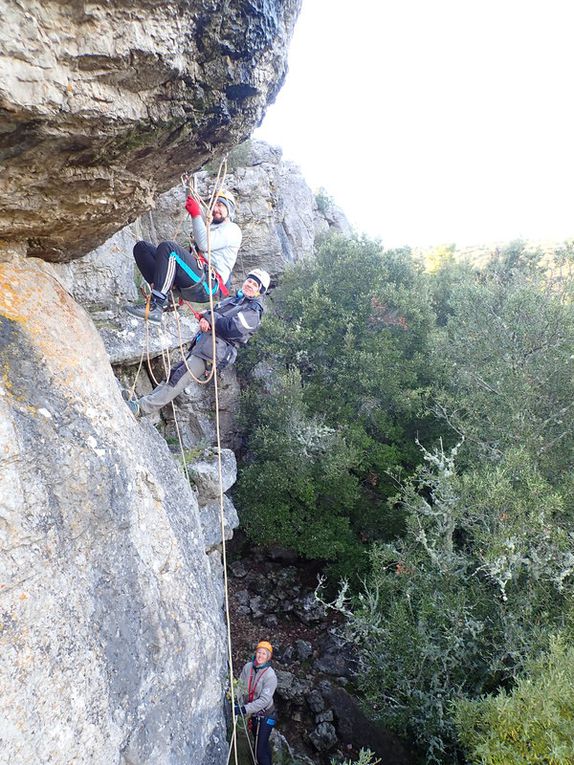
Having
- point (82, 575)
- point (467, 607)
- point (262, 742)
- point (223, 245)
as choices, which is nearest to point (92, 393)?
point (82, 575)

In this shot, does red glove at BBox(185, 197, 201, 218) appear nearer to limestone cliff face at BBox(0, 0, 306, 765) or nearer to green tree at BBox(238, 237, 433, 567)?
limestone cliff face at BBox(0, 0, 306, 765)

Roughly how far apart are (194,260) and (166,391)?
5.70ft

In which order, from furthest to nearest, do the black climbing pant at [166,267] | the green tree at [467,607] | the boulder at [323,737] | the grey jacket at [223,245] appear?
the boulder at [323,737] < the green tree at [467,607] < the grey jacket at [223,245] < the black climbing pant at [166,267]

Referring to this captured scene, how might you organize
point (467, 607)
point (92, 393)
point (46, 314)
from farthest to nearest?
point (467, 607)
point (92, 393)
point (46, 314)

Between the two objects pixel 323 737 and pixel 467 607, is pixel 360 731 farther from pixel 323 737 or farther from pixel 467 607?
pixel 467 607

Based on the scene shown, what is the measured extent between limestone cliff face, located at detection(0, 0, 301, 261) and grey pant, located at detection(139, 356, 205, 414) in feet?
8.16

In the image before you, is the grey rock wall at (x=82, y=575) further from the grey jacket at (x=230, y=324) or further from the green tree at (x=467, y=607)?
the green tree at (x=467, y=607)

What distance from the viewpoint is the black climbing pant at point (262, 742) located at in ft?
26.2

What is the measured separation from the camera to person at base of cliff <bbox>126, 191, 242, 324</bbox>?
6.00m

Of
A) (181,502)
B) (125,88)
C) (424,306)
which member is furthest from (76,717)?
(424,306)

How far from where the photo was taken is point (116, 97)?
10.2 feet

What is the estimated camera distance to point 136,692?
4148mm

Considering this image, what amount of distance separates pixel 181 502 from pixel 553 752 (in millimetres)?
4469

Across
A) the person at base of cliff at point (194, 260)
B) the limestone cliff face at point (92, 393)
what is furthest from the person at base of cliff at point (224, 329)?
the limestone cliff face at point (92, 393)
